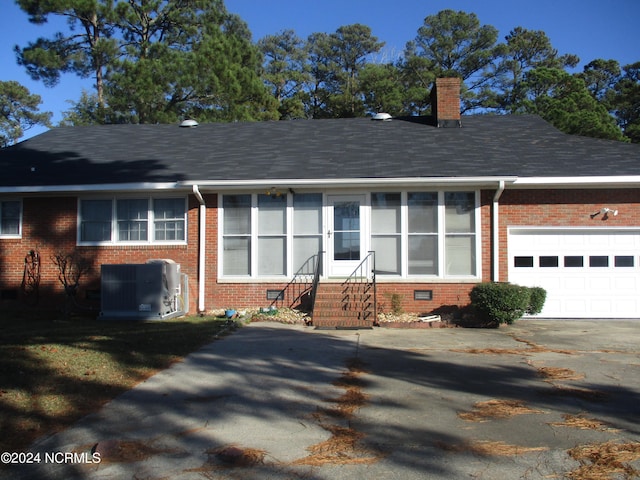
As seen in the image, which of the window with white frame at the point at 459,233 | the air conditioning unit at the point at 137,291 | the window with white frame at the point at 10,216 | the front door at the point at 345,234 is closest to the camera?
the air conditioning unit at the point at 137,291

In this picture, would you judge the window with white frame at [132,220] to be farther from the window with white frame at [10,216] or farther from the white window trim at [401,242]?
the window with white frame at [10,216]

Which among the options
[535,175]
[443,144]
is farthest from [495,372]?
[443,144]

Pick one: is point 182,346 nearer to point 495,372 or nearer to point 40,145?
point 495,372

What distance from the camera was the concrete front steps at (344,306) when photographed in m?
10.8

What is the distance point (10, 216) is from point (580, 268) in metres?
13.6

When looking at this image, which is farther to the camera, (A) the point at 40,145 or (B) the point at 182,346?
(A) the point at 40,145

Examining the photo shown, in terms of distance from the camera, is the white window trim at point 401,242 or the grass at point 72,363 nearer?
the grass at point 72,363

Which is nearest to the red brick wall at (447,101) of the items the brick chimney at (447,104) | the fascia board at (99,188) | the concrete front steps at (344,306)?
the brick chimney at (447,104)

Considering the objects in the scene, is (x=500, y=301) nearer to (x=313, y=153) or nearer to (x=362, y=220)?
(x=362, y=220)

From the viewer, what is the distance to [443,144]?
14188 millimetres

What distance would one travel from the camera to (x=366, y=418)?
522 cm

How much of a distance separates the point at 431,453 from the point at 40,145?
15.5 metres

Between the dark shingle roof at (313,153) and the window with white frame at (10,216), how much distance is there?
0.65 metres

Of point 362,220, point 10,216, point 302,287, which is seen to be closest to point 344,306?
point 302,287
